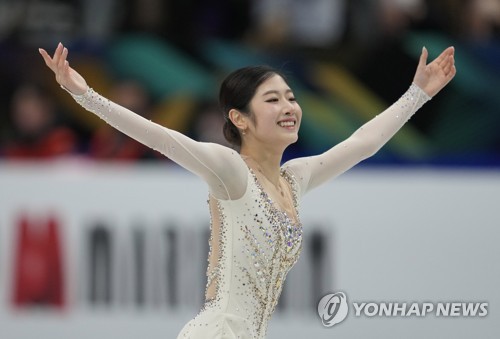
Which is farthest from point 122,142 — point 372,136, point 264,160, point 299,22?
point 264,160

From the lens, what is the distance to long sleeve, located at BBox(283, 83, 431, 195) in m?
3.83

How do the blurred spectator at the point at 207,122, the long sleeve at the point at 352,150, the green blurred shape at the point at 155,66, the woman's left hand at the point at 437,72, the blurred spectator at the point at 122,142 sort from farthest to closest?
the green blurred shape at the point at 155,66 < the blurred spectator at the point at 207,122 < the blurred spectator at the point at 122,142 < the woman's left hand at the point at 437,72 < the long sleeve at the point at 352,150

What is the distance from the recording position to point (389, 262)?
228 inches

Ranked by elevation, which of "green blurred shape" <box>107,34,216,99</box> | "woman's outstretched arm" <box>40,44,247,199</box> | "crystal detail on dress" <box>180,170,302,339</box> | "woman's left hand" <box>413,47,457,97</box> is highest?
"green blurred shape" <box>107,34,216,99</box>

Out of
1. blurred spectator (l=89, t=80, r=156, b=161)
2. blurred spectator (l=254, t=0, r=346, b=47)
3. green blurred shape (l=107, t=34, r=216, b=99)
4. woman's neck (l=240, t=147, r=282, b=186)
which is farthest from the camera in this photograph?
blurred spectator (l=254, t=0, r=346, b=47)

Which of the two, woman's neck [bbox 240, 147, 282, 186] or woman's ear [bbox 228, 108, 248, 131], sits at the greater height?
woman's ear [bbox 228, 108, 248, 131]

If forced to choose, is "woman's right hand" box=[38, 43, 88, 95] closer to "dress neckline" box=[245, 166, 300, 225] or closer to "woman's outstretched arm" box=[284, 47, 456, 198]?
"dress neckline" box=[245, 166, 300, 225]

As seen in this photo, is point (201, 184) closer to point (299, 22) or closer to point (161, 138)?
point (299, 22)

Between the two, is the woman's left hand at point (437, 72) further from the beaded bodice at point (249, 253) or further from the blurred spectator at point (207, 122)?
the blurred spectator at point (207, 122)

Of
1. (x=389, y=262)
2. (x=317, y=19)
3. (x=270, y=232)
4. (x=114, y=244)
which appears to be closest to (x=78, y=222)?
(x=114, y=244)

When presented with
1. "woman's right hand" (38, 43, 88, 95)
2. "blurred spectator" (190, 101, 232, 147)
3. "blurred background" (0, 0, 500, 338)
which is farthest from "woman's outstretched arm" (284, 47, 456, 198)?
"blurred spectator" (190, 101, 232, 147)

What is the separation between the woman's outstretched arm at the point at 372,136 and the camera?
384 cm

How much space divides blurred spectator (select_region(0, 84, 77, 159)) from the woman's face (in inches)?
121

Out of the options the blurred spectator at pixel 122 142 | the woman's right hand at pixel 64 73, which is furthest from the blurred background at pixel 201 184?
the woman's right hand at pixel 64 73
